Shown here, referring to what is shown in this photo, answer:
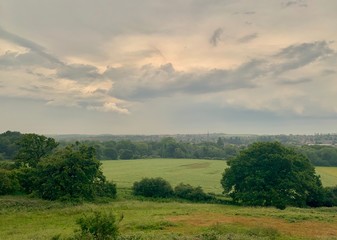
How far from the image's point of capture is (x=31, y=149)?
193 ft

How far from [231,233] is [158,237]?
6350 millimetres

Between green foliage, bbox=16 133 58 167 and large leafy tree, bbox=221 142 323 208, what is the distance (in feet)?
107

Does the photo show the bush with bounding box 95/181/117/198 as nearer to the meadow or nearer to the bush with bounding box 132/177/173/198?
the meadow

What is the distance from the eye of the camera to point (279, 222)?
116ft

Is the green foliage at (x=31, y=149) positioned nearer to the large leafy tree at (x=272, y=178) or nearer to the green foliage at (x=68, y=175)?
the green foliage at (x=68, y=175)

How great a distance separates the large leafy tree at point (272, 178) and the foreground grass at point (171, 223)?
6.02m

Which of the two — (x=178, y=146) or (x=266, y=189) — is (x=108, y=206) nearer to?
(x=266, y=189)

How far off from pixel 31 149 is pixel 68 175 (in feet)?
40.1

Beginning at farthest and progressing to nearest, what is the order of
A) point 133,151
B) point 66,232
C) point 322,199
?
1. point 133,151
2. point 322,199
3. point 66,232

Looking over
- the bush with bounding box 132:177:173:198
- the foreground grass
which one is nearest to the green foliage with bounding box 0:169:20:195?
the foreground grass

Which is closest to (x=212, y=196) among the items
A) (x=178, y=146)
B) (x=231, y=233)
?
(x=231, y=233)

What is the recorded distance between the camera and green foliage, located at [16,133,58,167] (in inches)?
2297

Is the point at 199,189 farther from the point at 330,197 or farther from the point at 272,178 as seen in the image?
the point at 330,197

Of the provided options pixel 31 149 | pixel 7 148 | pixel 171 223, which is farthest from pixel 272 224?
pixel 7 148
